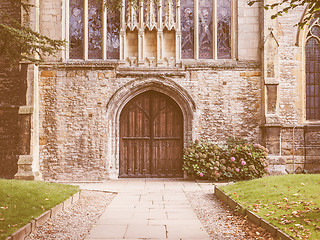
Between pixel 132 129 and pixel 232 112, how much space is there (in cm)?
351

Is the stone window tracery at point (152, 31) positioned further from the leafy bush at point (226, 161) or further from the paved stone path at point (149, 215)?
the paved stone path at point (149, 215)

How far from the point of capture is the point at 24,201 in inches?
258

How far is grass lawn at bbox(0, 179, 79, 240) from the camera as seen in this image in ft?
16.5

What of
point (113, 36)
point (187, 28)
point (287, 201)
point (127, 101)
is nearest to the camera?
point (287, 201)

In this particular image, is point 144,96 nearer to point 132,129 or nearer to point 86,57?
point 132,129

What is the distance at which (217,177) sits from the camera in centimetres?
1099

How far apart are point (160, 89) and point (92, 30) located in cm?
320

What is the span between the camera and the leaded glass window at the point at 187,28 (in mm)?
12438

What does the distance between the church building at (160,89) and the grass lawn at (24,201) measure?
11.6ft

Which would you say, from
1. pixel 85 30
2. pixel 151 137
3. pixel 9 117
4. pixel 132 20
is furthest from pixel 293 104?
pixel 9 117

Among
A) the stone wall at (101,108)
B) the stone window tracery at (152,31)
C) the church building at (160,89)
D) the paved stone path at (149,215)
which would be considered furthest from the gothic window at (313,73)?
the paved stone path at (149,215)

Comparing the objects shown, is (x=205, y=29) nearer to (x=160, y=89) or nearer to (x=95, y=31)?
(x=160, y=89)

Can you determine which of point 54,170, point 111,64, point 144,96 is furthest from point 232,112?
point 54,170

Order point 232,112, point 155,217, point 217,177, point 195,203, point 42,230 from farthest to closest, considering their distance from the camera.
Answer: point 232,112, point 217,177, point 195,203, point 155,217, point 42,230
